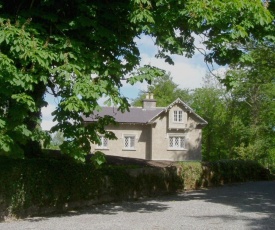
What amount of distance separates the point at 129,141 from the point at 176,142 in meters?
5.40

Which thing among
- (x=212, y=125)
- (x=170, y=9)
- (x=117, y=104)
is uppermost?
(x=212, y=125)

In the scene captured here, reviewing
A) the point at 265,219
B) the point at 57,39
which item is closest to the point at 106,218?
the point at 265,219

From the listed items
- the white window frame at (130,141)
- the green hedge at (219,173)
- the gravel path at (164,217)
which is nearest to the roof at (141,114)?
the white window frame at (130,141)

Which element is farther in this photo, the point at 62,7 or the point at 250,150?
the point at 250,150

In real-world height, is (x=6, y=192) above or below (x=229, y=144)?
below

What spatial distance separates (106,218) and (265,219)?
4822 millimetres

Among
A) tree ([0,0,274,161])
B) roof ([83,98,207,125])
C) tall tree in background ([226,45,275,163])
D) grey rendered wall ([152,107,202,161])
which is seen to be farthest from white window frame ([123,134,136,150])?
tree ([0,0,274,161])

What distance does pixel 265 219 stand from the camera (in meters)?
12.8

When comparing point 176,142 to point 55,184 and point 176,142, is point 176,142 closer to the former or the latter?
point 176,142

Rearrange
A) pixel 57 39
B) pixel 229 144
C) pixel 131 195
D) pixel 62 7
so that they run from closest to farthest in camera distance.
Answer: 1. pixel 57 39
2. pixel 62 7
3. pixel 131 195
4. pixel 229 144

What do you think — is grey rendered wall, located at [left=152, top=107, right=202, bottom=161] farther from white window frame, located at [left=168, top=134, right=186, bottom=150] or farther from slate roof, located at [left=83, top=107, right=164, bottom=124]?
slate roof, located at [left=83, top=107, right=164, bottom=124]

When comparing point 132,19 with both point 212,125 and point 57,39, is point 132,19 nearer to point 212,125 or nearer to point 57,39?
point 57,39

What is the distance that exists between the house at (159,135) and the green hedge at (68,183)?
71.0ft

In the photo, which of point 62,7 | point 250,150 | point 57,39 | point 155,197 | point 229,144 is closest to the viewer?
point 57,39
